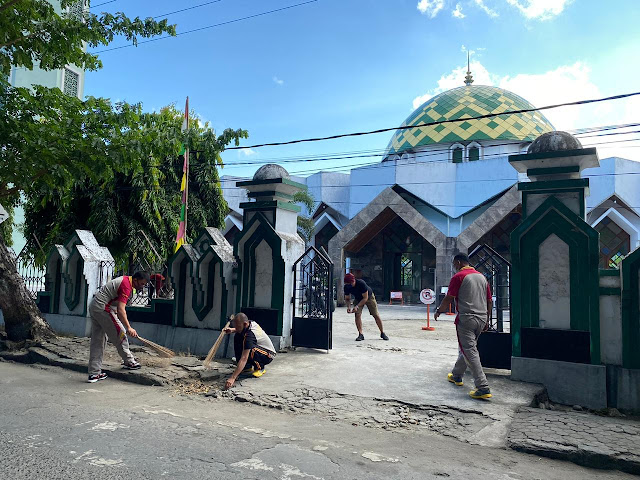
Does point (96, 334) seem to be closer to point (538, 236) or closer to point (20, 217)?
point (538, 236)

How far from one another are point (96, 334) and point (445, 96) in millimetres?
28378

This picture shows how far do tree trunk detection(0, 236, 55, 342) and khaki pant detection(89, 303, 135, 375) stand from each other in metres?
3.23

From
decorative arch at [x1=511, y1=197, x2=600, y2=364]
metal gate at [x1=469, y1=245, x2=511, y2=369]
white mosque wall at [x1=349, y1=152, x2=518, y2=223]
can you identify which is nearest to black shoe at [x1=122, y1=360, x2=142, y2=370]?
Result: metal gate at [x1=469, y1=245, x2=511, y2=369]

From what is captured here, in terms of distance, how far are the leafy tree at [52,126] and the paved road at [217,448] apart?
14.8 feet

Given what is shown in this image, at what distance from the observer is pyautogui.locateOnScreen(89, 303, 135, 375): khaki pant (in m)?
6.94

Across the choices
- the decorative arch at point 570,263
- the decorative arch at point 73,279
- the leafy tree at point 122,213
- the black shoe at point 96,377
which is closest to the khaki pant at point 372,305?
the decorative arch at point 570,263

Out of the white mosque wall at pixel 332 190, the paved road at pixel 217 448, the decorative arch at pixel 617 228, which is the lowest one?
the paved road at pixel 217 448

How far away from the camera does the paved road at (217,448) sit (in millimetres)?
3650

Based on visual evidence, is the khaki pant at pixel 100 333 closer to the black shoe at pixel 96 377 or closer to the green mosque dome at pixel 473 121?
the black shoe at pixel 96 377

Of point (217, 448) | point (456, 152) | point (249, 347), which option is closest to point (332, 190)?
point (456, 152)

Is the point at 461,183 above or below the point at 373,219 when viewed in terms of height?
above

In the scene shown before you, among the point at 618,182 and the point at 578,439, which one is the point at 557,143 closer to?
the point at 578,439

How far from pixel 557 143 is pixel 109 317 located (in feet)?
21.7

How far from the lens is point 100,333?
7.06m
